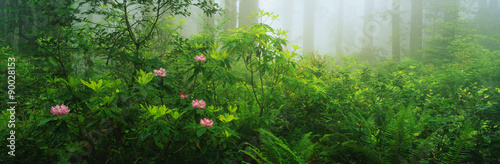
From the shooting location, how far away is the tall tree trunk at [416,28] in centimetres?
1223

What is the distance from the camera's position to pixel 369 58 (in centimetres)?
1456

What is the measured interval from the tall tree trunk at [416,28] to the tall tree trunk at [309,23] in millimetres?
7617

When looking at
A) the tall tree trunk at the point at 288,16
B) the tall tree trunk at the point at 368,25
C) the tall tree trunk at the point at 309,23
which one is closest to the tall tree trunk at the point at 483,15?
the tall tree trunk at the point at 368,25

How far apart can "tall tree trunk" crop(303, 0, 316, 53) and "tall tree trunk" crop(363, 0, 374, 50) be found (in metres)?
4.06

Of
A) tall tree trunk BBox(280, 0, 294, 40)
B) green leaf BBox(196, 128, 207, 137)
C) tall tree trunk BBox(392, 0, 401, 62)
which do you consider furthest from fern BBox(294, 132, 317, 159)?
tall tree trunk BBox(280, 0, 294, 40)

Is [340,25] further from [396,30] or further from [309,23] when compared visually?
[396,30]

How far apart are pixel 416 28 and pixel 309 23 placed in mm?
8682

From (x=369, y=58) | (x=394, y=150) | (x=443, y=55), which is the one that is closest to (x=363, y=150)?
(x=394, y=150)

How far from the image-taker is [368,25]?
1709cm

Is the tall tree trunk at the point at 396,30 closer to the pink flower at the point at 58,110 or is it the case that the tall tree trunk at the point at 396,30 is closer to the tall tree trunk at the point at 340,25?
the tall tree trunk at the point at 340,25

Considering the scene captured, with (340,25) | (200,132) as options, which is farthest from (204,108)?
(340,25)

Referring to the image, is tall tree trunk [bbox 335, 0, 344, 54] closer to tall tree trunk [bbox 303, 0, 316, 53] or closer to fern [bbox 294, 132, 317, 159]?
tall tree trunk [bbox 303, 0, 316, 53]

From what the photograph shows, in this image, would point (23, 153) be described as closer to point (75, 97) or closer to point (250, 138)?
point (75, 97)

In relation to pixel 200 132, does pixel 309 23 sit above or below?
above
